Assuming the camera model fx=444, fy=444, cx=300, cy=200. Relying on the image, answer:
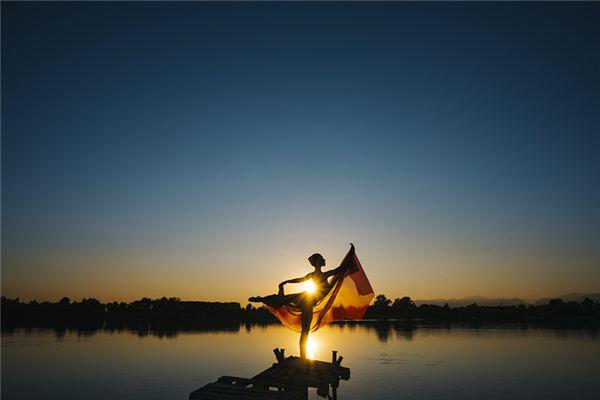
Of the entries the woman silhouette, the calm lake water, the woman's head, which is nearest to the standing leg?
the woman silhouette

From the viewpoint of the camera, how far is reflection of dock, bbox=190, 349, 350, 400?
975cm

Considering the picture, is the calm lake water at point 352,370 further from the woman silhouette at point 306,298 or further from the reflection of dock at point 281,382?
the woman silhouette at point 306,298

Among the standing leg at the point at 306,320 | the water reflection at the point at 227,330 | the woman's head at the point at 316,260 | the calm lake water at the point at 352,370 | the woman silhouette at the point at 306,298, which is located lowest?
the water reflection at the point at 227,330

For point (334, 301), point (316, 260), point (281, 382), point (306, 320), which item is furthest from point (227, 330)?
point (316, 260)

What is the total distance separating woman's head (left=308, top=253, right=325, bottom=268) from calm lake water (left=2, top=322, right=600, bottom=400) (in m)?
23.6

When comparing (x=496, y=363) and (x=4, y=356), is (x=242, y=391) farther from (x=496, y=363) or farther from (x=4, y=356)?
(x=4, y=356)

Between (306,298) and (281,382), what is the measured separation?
2.29 m

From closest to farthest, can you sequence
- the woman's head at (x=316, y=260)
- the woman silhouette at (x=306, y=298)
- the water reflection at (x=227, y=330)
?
1. the woman's head at (x=316, y=260)
2. the woman silhouette at (x=306, y=298)
3. the water reflection at (x=227, y=330)

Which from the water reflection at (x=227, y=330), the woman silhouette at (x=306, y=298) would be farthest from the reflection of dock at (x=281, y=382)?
the water reflection at (x=227, y=330)

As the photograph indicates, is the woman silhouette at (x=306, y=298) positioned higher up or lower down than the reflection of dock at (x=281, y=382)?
higher up

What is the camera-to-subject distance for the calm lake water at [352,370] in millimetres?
33719

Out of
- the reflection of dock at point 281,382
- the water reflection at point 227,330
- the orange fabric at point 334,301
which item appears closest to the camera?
the reflection of dock at point 281,382

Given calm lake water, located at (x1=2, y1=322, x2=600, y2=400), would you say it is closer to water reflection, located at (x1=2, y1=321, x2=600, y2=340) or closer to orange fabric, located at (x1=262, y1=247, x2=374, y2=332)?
water reflection, located at (x1=2, y1=321, x2=600, y2=340)

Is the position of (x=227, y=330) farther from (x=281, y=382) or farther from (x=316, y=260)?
(x=316, y=260)
